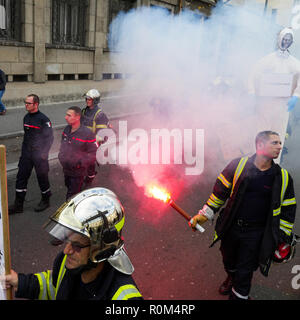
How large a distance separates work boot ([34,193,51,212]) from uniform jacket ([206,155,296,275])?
2.90m

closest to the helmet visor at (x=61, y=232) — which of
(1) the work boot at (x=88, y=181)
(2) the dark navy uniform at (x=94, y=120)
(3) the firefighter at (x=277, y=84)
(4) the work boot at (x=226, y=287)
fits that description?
(4) the work boot at (x=226, y=287)

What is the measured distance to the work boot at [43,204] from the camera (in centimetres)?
519

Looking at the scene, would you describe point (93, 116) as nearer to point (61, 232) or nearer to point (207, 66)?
point (61, 232)

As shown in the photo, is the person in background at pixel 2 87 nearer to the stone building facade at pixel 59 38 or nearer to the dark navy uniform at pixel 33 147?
the stone building facade at pixel 59 38

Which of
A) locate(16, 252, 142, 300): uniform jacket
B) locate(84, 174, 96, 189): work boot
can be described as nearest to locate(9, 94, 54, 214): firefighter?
locate(84, 174, 96, 189): work boot

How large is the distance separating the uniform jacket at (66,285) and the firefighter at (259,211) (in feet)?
5.46

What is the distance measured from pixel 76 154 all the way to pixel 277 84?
422 centimetres

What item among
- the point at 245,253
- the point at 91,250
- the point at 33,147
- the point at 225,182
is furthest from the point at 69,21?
the point at 91,250

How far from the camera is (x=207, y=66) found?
11.2 meters

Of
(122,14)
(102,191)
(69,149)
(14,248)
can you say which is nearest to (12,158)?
(69,149)

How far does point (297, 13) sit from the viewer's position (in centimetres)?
1174

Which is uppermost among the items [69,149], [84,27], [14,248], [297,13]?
[297,13]

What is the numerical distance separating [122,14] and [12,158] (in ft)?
32.8
